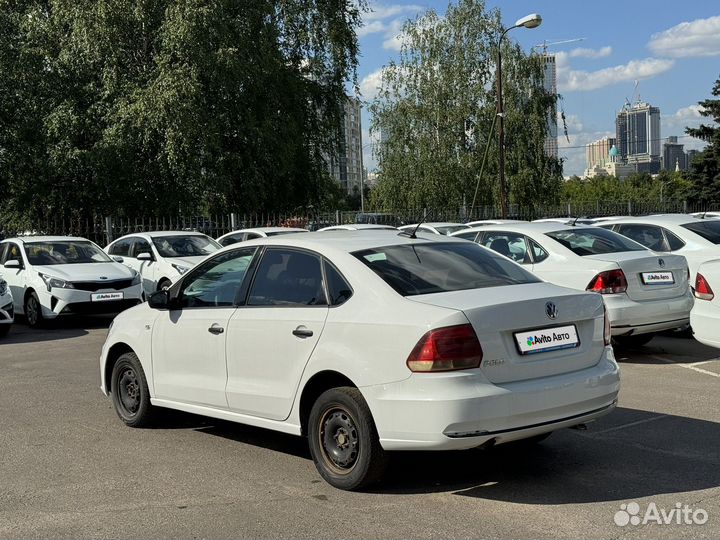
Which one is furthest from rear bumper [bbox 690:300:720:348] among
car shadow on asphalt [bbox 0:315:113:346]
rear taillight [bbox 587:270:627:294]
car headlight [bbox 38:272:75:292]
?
car headlight [bbox 38:272:75:292]

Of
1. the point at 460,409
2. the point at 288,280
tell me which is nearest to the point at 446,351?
the point at 460,409

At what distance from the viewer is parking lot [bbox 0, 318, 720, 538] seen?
4488mm

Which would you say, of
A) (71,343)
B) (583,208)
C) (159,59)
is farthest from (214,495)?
(583,208)

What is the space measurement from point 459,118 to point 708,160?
22.2 m

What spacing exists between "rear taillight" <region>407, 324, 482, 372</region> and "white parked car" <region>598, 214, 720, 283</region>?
807cm

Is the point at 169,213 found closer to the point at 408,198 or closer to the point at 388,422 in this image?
the point at 408,198

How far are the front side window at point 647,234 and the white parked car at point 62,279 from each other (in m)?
8.34

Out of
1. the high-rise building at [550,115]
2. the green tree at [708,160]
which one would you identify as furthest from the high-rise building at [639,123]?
the high-rise building at [550,115]

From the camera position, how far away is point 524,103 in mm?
43812

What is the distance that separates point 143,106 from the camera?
26.7 m

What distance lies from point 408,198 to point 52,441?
38323 millimetres

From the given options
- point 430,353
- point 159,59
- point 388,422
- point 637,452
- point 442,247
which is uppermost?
point 159,59

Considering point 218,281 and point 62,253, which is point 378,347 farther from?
point 62,253

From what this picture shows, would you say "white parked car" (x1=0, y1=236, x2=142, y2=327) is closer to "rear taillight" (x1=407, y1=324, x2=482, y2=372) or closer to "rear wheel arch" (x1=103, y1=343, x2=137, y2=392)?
"rear wheel arch" (x1=103, y1=343, x2=137, y2=392)
